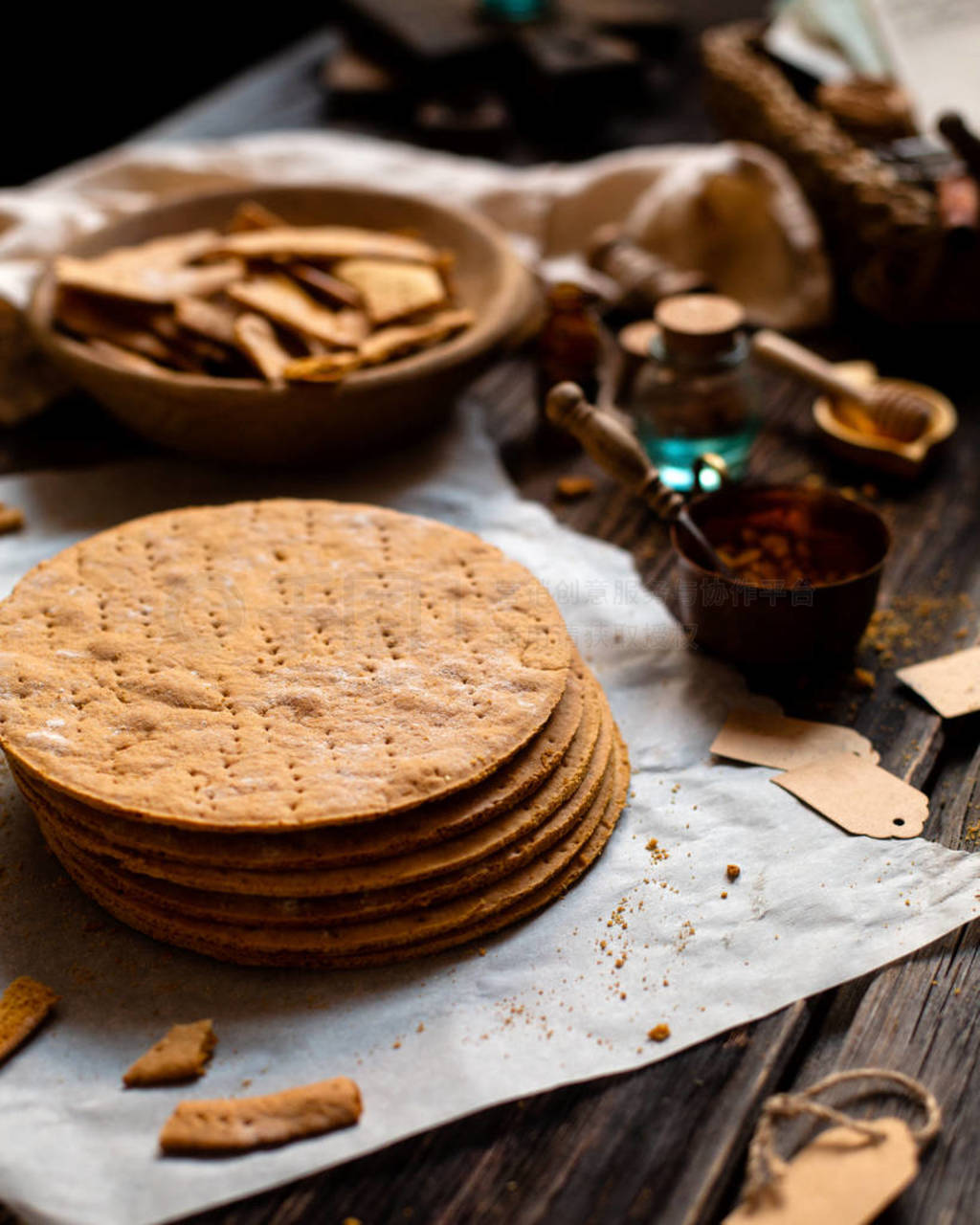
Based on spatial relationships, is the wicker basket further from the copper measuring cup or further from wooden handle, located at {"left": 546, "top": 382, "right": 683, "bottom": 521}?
wooden handle, located at {"left": 546, "top": 382, "right": 683, "bottom": 521}

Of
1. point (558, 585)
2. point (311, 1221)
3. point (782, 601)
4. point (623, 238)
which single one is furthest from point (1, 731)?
point (623, 238)

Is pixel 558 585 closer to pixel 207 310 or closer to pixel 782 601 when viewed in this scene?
pixel 782 601

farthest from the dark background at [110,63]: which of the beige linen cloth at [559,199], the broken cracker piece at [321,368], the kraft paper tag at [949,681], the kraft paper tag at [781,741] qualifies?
the kraft paper tag at [781,741]

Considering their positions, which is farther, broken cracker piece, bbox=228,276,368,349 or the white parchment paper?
broken cracker piece, bbox=228,276,368,349

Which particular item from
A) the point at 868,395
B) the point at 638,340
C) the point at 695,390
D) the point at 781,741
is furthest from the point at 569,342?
the point at 781,741

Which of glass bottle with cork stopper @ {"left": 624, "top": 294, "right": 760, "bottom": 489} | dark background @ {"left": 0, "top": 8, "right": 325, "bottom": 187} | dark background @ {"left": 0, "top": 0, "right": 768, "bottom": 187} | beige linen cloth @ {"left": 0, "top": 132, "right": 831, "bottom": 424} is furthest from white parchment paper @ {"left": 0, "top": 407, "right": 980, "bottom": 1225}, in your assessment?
dark background @ {"left": 0, "top": 8, "right": 325, "bottom": 187}

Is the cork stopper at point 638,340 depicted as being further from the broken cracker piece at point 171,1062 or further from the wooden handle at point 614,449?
the broken cracker piece at point 171,1062
